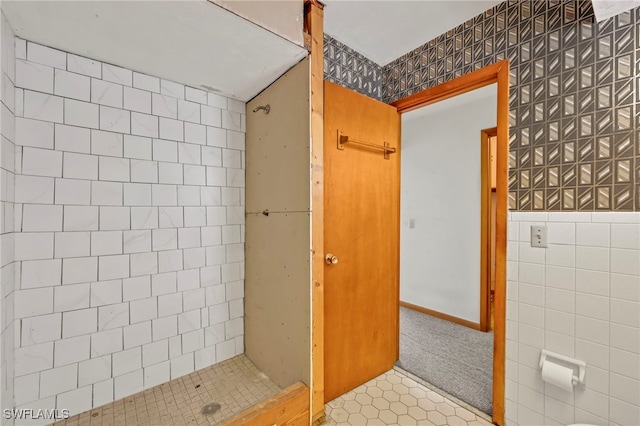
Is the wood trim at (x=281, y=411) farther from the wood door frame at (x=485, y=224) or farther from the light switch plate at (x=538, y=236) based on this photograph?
the wood door frame at (x=485, y=224)

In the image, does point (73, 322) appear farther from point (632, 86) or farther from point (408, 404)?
point (632, 86)

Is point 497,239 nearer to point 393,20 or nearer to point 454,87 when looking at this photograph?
point 454,87

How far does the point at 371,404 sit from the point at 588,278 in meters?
1.37

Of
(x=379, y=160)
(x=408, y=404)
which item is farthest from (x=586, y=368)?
(x=379, y=160)

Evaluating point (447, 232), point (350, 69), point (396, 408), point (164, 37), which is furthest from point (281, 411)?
point (447, 232)

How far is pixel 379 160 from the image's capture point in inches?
74.4

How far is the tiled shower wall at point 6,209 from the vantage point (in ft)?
3.06

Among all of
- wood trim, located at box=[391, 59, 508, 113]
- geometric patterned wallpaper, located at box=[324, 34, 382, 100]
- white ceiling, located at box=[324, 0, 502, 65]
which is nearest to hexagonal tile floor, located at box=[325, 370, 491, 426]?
wood trim, located at box=[391, 59, 508, 113]

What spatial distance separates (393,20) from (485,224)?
213 centimetres

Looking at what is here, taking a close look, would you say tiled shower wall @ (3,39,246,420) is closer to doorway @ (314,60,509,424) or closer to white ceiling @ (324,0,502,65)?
doorway @ (314,60,509,424)

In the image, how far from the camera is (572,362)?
4.15 ft

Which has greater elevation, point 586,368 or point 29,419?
point 586,368

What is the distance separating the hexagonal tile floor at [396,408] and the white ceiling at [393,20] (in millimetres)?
2438

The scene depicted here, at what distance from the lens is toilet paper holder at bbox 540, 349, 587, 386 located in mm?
1234
